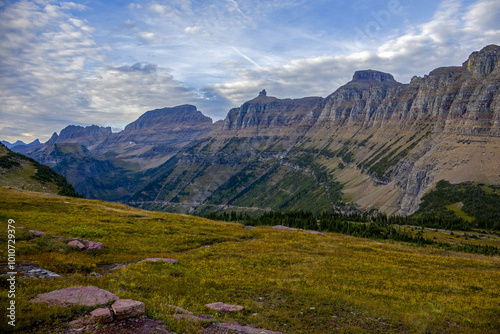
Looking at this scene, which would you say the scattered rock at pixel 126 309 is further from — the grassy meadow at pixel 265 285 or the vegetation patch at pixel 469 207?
the vegetation patch at pixel 469 207

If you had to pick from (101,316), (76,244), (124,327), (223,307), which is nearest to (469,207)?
(223,307)

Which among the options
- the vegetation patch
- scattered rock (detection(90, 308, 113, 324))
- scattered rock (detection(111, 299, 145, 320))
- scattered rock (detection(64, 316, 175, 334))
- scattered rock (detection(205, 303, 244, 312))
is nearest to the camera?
scattered rock (detection(64, 316, 175, 334))

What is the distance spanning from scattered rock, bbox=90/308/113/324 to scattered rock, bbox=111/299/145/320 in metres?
0.34

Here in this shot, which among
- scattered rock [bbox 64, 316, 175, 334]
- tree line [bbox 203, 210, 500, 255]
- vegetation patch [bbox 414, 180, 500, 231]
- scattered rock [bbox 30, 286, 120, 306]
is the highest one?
scattered rock [bbox 30, 286, 120, 306]

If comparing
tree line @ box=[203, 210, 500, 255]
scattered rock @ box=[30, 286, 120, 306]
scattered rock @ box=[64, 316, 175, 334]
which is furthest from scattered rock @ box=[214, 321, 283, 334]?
tree line @ box=[203, 210, 500, 255]

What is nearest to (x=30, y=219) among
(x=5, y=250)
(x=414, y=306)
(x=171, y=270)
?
(x=5, y=250)

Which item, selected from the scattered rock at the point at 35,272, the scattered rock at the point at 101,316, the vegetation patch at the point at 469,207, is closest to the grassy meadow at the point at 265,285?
the scattered rock at the point at 35,272

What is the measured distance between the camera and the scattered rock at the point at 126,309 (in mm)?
13672

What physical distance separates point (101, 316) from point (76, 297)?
11.0 ft

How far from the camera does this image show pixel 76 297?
15.1 meters

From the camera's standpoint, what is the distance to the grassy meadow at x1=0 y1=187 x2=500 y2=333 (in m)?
17.1

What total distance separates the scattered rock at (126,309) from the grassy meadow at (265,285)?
0.63 metres

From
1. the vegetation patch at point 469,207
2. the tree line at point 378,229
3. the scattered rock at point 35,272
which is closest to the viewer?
the scattered rock at point 35,272

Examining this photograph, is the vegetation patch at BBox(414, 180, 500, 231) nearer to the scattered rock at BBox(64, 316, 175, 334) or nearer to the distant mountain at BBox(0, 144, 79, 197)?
the scattered rock at BBox(64, 316, 175, 334)
